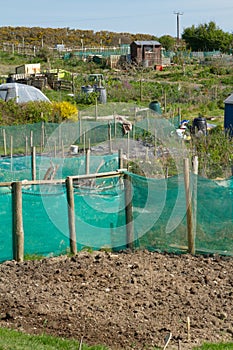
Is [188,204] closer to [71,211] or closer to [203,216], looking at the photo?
[203,216]

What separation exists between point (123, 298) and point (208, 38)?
2491 inches

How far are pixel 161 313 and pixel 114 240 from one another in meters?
2.29

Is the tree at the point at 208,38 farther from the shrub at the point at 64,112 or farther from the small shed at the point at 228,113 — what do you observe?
the small shed at the point at 228,113

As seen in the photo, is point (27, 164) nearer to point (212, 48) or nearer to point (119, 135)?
point (119, 135)

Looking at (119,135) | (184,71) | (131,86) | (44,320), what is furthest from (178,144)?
(184,71)

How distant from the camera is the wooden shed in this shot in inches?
2031

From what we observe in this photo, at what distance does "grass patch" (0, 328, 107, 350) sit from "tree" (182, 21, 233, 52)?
63.4 meters

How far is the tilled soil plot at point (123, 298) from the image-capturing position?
19.7 ft

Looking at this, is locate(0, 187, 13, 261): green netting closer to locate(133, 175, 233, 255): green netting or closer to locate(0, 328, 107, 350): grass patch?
locate(133, 175, 233, 255): green netting

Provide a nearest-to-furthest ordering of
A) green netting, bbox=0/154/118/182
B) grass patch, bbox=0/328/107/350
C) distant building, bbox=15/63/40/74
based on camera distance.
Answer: grass patch, bbox=0/328/107/350, green netting, bbox=0/154/118/182, distant building, bbox=15/63/40/74

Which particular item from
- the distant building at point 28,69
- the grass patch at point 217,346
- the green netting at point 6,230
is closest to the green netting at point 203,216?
the green netting at point 6,230

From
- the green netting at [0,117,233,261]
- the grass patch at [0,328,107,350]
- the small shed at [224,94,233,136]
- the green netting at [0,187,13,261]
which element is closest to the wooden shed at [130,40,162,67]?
the small shed at [224,94,233,136]

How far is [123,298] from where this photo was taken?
687 centimetres

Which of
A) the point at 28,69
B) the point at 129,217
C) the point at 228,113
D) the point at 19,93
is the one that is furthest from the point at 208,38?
the point at 129,217
